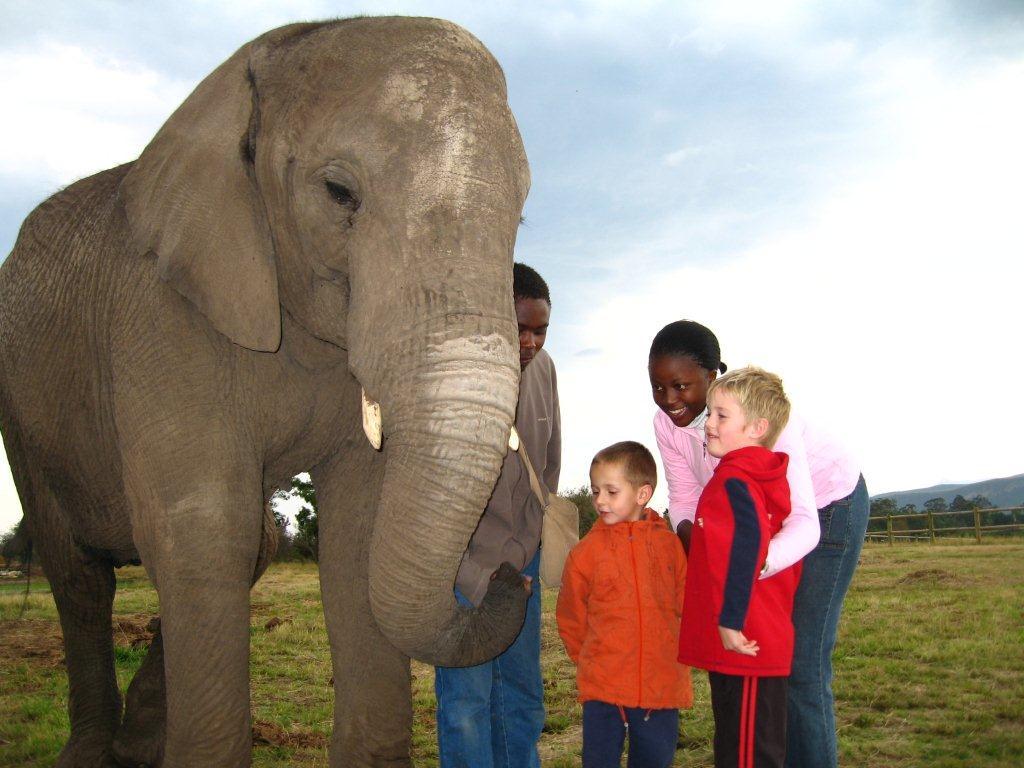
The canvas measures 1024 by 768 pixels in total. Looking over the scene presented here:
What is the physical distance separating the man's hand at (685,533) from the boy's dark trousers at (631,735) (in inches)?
26.7

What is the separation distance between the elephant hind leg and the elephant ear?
2.45 meters

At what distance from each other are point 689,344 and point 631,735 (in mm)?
1624

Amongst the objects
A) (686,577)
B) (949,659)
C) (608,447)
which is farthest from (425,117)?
(949,659)

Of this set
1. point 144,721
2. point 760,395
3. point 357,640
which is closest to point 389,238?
point 760,395

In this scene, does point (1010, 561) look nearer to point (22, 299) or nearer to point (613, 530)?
point (613, 530)

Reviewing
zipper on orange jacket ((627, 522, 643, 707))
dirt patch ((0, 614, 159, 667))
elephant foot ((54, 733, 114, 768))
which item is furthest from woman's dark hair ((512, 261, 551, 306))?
dirt patch ((0, 614, 159, 667))

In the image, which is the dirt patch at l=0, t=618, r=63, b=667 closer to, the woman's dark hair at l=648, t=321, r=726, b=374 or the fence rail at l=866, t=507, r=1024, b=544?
the woman's dark hair at l=648, t=321, r=726, b=374

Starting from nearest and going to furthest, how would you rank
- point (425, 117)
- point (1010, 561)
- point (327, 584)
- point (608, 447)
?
point (425, 117)
point (608, 447)
point (327, 584)
point (1010, 561)

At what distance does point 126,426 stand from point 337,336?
1.02m

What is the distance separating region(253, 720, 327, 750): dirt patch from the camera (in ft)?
18.8

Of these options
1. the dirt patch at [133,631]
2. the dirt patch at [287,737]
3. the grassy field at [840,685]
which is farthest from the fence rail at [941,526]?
the dirt patch at [287,737]

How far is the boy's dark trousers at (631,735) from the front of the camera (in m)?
3.73

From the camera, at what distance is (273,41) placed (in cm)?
383

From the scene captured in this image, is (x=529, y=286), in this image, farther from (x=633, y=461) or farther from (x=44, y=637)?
→ (x=44, y=637)
